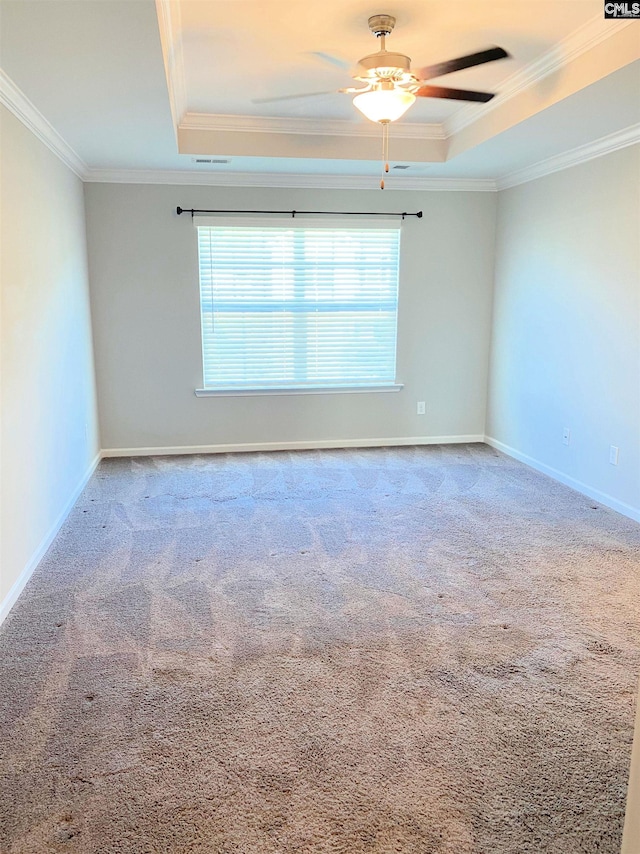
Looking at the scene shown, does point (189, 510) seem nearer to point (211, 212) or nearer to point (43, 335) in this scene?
point (43, 335)

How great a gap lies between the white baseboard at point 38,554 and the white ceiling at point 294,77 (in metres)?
2.37

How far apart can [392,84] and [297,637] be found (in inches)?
102

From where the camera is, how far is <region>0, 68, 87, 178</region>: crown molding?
2777mm

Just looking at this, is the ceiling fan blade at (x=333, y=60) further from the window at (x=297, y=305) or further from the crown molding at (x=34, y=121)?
the window at (x=297, y=305)

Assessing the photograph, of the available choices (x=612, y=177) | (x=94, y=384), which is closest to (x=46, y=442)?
(x=94, y=384)

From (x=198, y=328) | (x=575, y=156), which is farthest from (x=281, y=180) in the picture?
(x=575, y=156)

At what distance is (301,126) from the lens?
4246 millimetres

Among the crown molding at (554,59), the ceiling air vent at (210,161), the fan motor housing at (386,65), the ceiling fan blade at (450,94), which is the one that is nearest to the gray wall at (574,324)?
the crown molding at (554,59)

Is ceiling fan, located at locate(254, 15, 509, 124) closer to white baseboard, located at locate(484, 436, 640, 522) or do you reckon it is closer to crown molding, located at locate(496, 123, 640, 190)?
crown molding, located at locate(496, 123, 640, 190)

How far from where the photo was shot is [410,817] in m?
1.67

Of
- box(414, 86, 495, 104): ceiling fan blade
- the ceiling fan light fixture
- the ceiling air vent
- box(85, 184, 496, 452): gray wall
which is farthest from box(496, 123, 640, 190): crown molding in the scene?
the ceiling air vent

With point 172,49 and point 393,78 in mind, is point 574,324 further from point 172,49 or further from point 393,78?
point 172,49

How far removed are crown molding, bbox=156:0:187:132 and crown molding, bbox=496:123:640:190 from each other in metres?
2.70

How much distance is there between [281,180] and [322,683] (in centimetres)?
417
